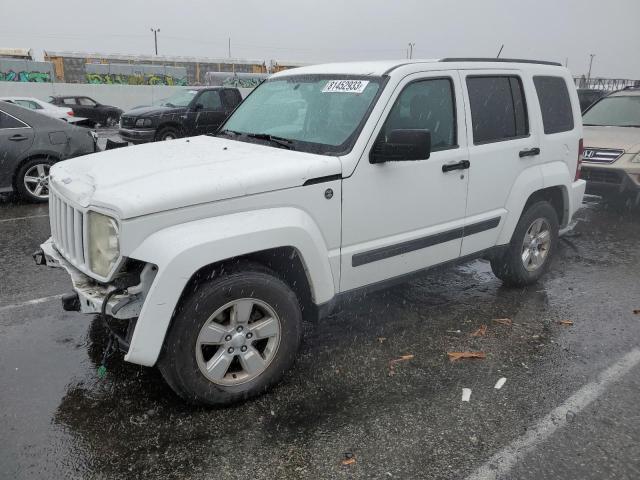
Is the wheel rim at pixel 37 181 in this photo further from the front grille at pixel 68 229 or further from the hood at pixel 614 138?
the hood at pixel 614 138

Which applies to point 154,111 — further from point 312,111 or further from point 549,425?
point 549,425

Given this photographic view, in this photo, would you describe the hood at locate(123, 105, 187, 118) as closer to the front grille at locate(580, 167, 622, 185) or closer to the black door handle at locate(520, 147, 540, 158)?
the front grille at locate(580, 167, 622, 185)

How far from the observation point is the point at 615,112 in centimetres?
898

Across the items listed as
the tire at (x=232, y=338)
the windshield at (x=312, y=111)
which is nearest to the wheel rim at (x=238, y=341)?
the tire at (x=232, y=338)

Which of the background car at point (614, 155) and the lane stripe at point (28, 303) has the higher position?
the background car at point (614, 155)

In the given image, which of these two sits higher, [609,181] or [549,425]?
[609,181]

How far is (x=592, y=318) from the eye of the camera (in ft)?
14.6

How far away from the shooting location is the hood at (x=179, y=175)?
8.96 ft

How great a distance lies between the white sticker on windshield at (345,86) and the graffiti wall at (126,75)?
105ft

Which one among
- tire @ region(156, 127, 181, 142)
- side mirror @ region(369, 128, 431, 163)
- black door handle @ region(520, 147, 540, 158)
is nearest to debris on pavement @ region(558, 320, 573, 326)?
black door handle @ region(520, 147, 540, 158)

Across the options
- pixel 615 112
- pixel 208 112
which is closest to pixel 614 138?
pixel 615 112

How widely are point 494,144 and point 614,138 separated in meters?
4.98

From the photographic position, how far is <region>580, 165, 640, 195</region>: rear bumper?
7457 mm

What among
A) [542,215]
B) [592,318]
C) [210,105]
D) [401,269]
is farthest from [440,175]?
[210,105]
